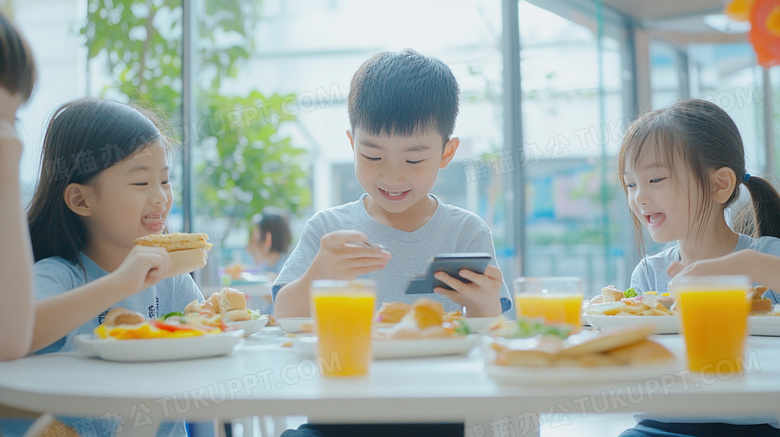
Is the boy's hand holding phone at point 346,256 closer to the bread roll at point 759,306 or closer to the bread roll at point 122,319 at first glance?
the bread roll at point 122,319

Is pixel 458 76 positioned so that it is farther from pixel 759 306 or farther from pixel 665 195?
pixel 759 306

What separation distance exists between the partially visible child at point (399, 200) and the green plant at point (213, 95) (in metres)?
2.59

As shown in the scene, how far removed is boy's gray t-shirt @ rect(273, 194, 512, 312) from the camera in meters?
1.81

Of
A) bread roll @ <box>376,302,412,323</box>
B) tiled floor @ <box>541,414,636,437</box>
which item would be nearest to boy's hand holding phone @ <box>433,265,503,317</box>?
bread roll @ <box>376,302,412,323</box>

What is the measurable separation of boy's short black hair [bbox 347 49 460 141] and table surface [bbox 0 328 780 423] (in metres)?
0.87

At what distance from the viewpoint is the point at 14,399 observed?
840mm

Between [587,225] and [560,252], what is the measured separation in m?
0.26

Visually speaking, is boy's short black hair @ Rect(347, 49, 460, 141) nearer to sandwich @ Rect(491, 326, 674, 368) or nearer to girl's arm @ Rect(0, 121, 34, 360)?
girl's arm @ Rect(0, 121, 34, 360)

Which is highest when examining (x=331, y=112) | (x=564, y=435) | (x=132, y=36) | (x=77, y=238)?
(x=132, y=36)

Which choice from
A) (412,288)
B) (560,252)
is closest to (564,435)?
(560,252)

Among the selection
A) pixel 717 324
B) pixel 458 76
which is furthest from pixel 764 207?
pixel 458 76

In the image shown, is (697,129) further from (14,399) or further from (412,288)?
(14,399)

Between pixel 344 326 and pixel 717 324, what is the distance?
1.49ft

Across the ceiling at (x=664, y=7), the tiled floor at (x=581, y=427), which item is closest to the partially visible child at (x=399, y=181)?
the tiled floor at (x=581, y=427)
